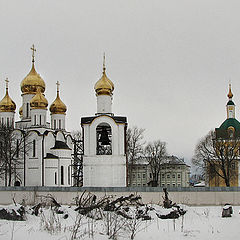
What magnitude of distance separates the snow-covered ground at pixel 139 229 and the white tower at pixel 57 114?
2046cm

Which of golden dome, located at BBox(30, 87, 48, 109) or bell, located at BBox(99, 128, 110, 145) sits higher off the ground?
golden dome, located at BBox(30, 87, 48, 109)

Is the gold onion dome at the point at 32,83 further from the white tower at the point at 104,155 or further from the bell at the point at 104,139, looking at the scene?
the bell at the point at 104,139

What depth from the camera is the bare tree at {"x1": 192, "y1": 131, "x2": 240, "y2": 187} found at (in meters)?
30.6

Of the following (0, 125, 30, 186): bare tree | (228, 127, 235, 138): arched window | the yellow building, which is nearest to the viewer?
(0, 125, 30, 186): bare tree

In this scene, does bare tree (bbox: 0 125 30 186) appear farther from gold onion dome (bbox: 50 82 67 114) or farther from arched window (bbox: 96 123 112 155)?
arched window (bbox: 96 123 112 155)

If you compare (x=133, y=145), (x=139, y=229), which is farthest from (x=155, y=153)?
(x=139, y=229)

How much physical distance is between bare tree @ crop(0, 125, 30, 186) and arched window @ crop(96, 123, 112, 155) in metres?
6.85

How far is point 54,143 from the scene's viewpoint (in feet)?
101

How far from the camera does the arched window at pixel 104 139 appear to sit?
79.3 feet

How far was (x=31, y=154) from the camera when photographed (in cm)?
2992

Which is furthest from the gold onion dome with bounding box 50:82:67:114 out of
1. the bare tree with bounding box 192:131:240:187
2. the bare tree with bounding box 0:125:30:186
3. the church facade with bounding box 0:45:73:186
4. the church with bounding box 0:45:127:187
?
the bare tree with bounding box 192:131:240:187

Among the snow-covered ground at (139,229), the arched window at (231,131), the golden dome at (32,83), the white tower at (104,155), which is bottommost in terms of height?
the snow-covered ground at (139,229)

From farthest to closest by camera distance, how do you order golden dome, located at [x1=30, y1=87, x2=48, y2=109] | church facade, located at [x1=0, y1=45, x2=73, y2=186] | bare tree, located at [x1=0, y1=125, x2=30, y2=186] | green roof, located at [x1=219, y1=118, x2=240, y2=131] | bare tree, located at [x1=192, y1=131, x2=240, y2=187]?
green roof, located at [x1=219, y1=118, x2=240, y2=131], bare tree, located at [x1=192, y1=131, x2=240, y2=187], golden dome, located at [x1=30, y1=87, x2=48, y2=109], church facade, located at [x1=0, y1=45, x2=73, y2=186], bare tree, located at [x1=0, y1=125, x2=30, y2=186]

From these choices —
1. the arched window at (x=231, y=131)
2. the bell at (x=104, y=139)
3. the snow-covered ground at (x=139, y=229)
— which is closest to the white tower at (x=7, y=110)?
the bell at (x=104, y=139)
